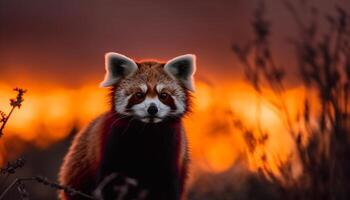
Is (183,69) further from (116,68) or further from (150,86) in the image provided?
(116,68)

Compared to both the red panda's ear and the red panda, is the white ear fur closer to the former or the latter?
the red panda

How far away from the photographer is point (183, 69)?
743cm

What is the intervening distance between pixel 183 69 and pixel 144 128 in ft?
2.04

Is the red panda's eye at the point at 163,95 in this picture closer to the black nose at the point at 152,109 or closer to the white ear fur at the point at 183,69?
the black nose at the point at 152,109

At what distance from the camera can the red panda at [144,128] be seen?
709 cm

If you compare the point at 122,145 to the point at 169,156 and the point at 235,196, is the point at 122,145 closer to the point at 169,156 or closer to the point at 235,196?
the point at 169,156

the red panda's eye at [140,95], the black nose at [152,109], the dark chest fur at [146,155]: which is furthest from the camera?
the dark chest fur at [146,155]

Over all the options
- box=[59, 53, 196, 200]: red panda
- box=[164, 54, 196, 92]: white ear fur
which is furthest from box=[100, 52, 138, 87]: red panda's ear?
box=[164, 54, 196, 92]: white ear fur

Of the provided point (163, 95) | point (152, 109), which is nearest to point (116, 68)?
point (163, 95)

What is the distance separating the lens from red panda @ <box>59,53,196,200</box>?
7086 millimetres

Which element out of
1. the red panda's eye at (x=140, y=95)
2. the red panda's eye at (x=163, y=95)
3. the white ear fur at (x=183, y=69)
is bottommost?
the red panda's eye at (x=163, y=95)

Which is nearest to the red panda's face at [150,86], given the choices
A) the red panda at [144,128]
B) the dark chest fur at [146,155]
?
the red panda at [144,128]

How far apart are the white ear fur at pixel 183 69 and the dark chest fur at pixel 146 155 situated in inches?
13.8

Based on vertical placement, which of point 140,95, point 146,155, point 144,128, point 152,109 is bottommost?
point 146,155
